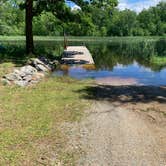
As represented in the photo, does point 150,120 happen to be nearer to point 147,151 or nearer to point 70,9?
point 147,151

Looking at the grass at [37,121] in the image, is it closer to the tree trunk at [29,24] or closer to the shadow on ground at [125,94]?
the shadow on ground at [125,94]

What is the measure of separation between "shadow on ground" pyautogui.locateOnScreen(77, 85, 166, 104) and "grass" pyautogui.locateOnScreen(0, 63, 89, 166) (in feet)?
1.62

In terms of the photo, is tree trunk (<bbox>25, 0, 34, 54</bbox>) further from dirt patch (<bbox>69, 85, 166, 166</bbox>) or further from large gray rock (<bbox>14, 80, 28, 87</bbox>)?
dirt patch (<bbox>69, 85, 166, 166</bbox>)

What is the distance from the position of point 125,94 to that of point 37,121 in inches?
157

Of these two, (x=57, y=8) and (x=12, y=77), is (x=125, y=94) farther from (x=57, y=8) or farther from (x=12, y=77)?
(x=57, y=8)

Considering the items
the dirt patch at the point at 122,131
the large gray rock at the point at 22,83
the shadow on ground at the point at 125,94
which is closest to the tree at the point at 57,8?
the large gray rock at the point at 22,83

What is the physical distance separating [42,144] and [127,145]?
5.14ft

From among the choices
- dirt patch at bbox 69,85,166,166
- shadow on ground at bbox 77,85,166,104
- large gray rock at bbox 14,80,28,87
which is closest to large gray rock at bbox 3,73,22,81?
large gray rock at bbox 14,80,28,87

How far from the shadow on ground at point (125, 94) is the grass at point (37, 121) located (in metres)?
→ 0.49

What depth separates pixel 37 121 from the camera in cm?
776

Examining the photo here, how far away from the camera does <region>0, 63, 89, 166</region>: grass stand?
5914 mm

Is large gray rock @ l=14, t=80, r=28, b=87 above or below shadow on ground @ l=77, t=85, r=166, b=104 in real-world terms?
above

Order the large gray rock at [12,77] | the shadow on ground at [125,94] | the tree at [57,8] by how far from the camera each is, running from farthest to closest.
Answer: the tree at [57,8]
the large gray rock at [12,77]
the shadow on ground at [125,94]

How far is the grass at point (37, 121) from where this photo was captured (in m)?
5.91
